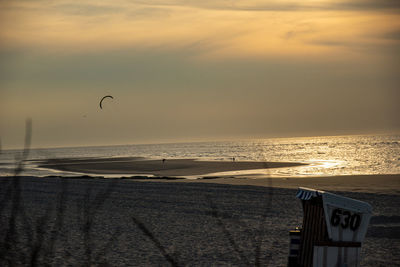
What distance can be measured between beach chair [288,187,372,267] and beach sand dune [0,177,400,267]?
0.89 m

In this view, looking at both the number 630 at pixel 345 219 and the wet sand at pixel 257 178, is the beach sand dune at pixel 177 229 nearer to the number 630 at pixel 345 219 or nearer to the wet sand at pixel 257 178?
the number 630 at pixel 345 219

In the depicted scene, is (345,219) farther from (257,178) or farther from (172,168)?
(172,168)

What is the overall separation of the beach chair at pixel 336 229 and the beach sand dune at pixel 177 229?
0.89 m

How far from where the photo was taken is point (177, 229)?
47.9ft

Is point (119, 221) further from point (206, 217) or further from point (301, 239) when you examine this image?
point (301, 239)

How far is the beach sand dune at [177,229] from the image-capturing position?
10516mm

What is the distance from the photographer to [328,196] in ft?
23.5

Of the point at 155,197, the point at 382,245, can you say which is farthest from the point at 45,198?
the point at 382,245

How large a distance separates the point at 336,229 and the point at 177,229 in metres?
7.83

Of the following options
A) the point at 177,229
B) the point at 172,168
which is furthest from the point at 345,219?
the point at 172,168

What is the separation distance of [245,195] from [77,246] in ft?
40.4

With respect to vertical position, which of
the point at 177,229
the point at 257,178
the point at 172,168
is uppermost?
the point at 172,168

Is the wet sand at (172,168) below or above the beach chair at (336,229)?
above

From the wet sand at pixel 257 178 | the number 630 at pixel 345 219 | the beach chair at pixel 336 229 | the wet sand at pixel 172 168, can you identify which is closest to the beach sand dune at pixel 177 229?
the beach chair at pixel 336 229
